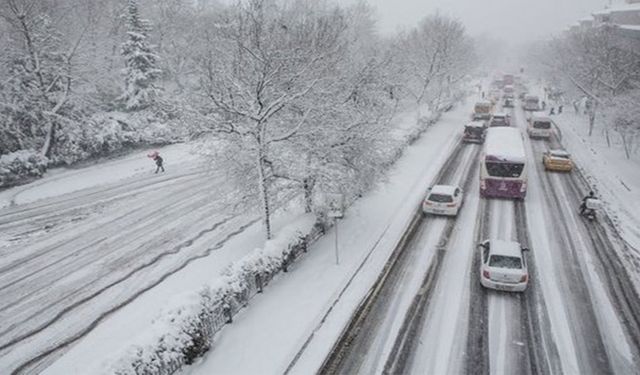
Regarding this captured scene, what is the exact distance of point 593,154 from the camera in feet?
114

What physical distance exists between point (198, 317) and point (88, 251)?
10.5m

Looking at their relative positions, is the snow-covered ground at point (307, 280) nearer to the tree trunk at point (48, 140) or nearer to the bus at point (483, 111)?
the tree trunk at point (48, 140)

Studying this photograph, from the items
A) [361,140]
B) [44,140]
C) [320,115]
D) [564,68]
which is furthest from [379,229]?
[564,68]

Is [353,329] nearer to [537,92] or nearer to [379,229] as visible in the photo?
[379,229]

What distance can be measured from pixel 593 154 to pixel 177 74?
141 ft

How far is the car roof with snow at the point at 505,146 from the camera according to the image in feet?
76.1

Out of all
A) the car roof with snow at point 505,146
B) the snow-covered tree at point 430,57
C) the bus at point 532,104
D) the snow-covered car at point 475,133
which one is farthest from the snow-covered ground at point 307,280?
the bus at point 532,104

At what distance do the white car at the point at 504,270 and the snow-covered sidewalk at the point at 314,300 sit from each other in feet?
13.3

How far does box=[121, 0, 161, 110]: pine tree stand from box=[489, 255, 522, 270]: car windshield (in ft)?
110

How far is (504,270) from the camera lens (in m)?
14.8

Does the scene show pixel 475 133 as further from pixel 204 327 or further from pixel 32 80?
pixel 32 80

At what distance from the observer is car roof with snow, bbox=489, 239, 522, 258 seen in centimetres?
1540

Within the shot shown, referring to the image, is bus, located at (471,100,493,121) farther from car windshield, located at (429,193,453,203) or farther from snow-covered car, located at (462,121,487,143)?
car windshield, located at (429,193,453,203)

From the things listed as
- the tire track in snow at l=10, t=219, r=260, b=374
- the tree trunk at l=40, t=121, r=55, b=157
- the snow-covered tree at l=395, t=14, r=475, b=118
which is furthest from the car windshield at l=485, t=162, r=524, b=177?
the tree trunk at l=40, t=121, r=55, b=157
